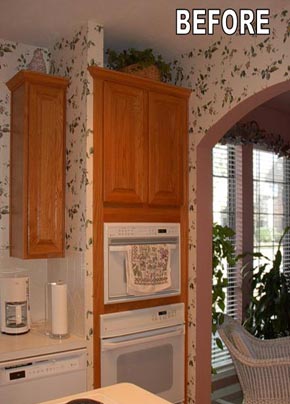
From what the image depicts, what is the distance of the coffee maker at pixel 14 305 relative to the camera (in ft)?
8.50

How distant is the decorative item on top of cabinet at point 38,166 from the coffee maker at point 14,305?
0.17m

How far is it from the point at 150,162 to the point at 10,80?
1.00 metres

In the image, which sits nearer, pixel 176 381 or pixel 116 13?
pixel 116 13

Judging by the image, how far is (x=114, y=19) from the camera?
2.59m

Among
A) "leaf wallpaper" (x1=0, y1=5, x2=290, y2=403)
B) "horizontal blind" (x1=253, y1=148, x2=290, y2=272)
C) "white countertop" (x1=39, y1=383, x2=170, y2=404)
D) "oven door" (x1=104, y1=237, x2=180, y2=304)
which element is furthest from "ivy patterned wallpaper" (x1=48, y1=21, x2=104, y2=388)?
"horizontal blind" (x1=253, y1=148, x2=290, y2=272)

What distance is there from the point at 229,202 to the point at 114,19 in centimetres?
220

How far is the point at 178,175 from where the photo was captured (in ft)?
9.68

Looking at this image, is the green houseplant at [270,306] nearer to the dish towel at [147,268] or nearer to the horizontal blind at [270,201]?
the horizontal blind at [270,201]

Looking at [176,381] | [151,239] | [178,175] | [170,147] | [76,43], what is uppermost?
[76,43]

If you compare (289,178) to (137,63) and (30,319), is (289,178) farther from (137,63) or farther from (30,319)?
(30,319)

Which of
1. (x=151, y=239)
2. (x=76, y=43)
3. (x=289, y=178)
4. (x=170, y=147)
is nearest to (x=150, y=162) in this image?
(x=170, y=147)

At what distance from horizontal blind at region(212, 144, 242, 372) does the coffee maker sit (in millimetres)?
2052

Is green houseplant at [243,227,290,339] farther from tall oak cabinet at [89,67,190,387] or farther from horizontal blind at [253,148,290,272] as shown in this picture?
tall oak cabinet at [89,67,190,387]

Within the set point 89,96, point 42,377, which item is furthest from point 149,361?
point 89,96
